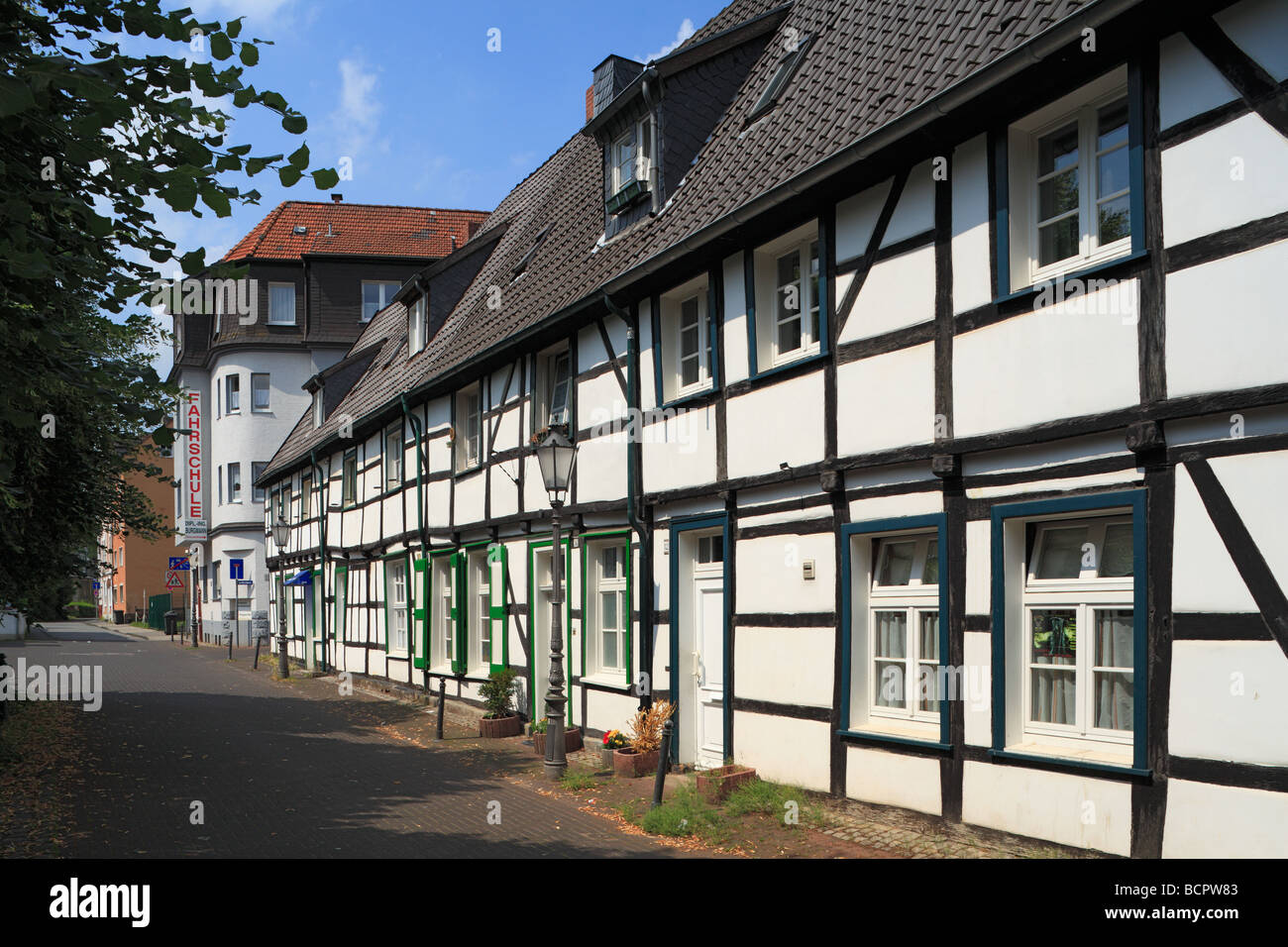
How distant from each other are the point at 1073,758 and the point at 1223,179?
11.5ft

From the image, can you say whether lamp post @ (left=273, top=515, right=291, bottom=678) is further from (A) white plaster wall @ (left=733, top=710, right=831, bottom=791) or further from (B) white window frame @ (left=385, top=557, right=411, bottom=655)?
(A) white plaster wall @ (left=733, top=710, right=831, bottom=791)

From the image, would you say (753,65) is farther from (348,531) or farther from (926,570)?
(348,531)

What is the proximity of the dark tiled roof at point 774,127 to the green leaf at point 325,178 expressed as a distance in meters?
4.56

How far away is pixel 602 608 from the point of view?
14703mm

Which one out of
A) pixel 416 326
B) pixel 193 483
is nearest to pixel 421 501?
pixel 416 326

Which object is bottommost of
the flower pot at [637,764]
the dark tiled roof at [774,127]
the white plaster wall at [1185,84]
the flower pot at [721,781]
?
the flower pot at [637,764]

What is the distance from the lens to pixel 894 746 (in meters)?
8.99

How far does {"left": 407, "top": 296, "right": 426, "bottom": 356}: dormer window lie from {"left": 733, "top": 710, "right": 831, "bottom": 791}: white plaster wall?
1463 centimetres

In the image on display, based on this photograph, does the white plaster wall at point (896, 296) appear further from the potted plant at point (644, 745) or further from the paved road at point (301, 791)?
the potted plant at point (644, 745)

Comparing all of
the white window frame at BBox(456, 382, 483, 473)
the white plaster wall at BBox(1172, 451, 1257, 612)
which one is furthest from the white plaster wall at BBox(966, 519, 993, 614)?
the white window frame at BBox(456, 382, 483, 473)

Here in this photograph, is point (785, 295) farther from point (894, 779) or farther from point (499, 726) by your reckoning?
point (499, 726)

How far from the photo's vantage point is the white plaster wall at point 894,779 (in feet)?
28.3

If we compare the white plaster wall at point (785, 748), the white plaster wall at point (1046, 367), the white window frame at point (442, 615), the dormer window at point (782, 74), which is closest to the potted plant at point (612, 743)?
the white plaster wall at point (785, 748)
